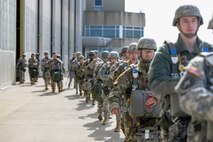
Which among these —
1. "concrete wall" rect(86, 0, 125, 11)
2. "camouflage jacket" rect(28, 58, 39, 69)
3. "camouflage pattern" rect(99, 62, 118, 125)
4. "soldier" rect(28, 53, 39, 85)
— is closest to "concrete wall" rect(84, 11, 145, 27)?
"concrete wall" rect(86, 0, 125, 11)

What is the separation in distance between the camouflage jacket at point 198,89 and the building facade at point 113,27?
58.6 m

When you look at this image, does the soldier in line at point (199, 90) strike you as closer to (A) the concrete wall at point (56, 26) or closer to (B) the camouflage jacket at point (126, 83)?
(B) the camouflage jacket at point (126, 83)

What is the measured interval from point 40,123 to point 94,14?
5358cm

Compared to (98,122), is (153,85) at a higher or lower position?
higher

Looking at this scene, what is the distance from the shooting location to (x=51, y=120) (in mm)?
12398

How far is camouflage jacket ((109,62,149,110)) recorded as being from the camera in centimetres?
599

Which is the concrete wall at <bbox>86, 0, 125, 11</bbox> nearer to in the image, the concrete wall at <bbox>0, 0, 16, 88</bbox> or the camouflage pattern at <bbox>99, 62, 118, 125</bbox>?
the concrete wall at <bbox>0, 0, 16, 88</bbox>

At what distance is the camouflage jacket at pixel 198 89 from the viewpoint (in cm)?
273

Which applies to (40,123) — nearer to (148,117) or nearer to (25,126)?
(25,126)

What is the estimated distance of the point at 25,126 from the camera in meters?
11.3

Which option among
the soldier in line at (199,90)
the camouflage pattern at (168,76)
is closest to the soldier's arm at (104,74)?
the camouflage pattern at (168,76)

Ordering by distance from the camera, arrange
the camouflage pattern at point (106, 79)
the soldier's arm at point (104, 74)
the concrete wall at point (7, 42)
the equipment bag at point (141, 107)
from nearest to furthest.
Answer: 1. the equipment bag at point (141, 107)
2. the camouflage pattern at point (106, 79)
3. the soldier's arm at point (104, 74)
4. the concrete wall at point (7, 42)

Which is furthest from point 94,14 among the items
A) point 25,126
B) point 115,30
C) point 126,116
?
point 126,116

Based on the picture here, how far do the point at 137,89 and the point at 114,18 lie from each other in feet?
190
